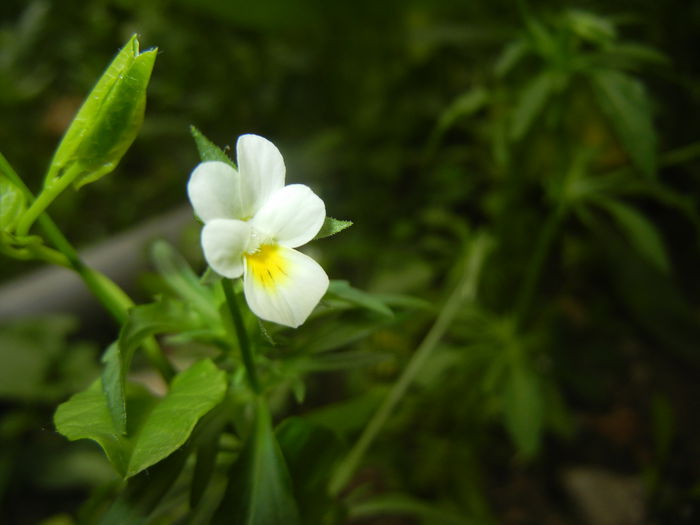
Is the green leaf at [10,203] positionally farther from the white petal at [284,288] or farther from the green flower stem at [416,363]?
the green flower stem at [416,363]

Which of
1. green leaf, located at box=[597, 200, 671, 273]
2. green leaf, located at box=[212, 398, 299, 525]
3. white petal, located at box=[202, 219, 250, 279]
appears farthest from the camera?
green leaf, located at box=[597, 200, 671, 273]

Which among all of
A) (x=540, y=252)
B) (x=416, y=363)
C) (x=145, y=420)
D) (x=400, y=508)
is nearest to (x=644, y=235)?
(x=540, y=252)

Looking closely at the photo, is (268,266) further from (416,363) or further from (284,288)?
(416,363)

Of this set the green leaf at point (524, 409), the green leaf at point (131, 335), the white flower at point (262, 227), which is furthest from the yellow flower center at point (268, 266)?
the green leaf at point (524, 409)

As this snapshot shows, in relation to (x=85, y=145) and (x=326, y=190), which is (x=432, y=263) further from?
(x=85, y=145)

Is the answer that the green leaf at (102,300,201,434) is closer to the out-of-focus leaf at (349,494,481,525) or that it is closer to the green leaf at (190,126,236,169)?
the green leaf at (190,126,236,169)

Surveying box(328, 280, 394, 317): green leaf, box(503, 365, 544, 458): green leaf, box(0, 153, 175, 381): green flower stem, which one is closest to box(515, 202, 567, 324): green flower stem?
box(503, 365, 544, 458): green leaf
